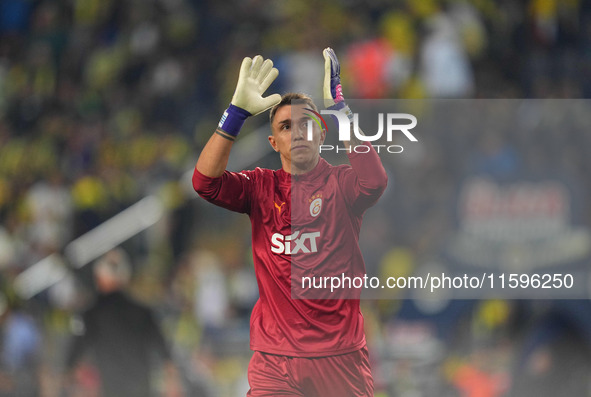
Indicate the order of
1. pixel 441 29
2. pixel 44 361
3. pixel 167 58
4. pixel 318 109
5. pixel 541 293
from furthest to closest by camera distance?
pixel 167 58
pixel 441 29
pixel 44 361
pixel 541 293
pixel 318 109

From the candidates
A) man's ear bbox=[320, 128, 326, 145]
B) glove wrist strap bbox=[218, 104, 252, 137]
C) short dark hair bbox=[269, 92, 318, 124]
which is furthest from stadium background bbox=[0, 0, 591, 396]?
glove wrist strap bbox=[218, 104, 252, 137]

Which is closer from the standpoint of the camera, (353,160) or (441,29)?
(353,160)

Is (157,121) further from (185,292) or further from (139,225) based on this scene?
(185,292)

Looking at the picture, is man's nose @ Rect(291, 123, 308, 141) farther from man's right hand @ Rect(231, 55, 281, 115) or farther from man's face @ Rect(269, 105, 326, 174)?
man's right hand @ Rect(231, 55, 281, 115)

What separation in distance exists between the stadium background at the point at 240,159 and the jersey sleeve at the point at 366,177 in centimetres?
331

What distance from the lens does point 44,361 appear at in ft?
24.5

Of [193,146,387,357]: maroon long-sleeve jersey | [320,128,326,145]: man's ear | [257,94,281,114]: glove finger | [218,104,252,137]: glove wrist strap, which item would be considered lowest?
[193,146,387,357]: maroon long-sleeve jersey

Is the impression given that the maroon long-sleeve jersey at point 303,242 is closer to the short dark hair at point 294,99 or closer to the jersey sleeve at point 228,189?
the jersey sleeve at point 228,189

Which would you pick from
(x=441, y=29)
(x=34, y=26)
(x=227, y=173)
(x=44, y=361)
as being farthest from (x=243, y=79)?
(x=34, y=26)

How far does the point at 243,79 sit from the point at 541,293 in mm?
4324

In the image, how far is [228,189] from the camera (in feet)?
11.7

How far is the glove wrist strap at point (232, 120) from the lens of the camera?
348 cm

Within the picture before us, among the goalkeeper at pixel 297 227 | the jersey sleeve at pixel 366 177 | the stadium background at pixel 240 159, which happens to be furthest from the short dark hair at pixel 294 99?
the stadium background at pixel 240 159

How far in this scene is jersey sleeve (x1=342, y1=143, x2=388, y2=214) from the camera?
A: 3463 millimetres
